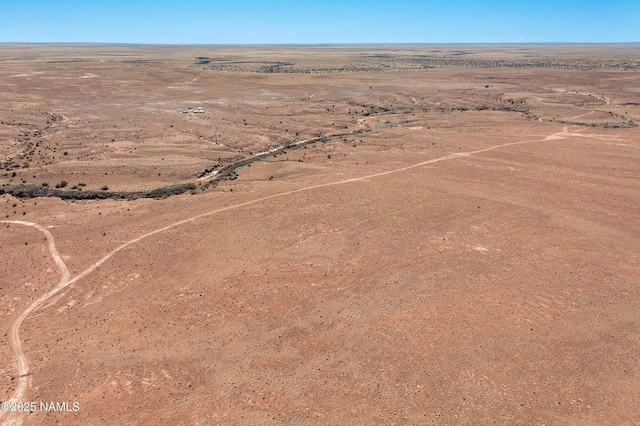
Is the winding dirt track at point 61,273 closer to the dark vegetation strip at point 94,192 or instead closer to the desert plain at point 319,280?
the desert plain at point 319,280

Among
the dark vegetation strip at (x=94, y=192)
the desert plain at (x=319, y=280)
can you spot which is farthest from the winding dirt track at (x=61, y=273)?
the dark vegetation strip at (x=94, y=192)

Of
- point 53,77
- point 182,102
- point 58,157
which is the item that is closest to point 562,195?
point 58,157

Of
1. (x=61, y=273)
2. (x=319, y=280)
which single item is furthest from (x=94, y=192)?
(x=319, y=280)

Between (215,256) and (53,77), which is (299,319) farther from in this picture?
(53,77)

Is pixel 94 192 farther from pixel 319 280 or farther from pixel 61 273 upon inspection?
pixel 319 280

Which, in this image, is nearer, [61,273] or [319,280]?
[319,280]

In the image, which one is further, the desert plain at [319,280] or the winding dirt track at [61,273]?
the winding dirt track at [61,273]

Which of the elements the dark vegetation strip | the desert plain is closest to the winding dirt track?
the desert plain

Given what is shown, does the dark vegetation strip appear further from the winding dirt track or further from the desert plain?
the winding dirt track
